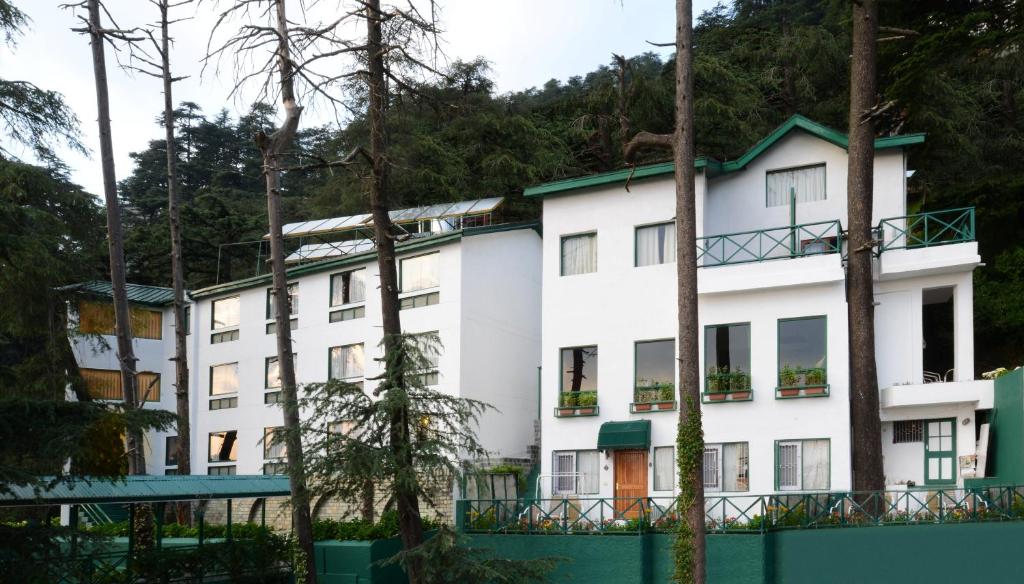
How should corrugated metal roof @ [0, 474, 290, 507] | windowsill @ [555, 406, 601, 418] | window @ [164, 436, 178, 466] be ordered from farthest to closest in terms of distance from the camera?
1. window @ [164, 436, 178, 466]
2. windowsill @ [555, 406, 601, 418]
3. corrugated metal roof @ [0, 474, 290, 507]

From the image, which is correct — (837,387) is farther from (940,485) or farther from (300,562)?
(300,562)

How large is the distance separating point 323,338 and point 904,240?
18119 mm

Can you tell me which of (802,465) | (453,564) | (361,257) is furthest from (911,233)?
(361,257)

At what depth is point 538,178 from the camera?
4409 centimetres

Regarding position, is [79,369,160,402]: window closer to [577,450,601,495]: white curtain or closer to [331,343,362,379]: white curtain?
[331,343,362,379]: white curtain

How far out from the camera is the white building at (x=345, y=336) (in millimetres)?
31500

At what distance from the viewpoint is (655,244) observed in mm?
28516

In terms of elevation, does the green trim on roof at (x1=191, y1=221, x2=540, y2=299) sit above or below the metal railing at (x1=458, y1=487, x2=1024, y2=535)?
above

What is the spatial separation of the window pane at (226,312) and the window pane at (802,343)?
20.6 metres

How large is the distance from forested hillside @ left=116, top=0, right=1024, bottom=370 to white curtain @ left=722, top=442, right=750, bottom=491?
859cm

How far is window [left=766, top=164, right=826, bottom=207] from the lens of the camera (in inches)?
1124

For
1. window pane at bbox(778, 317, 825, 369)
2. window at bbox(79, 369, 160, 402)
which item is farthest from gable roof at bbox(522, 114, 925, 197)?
window at bbox(79, 369, 160, 402)

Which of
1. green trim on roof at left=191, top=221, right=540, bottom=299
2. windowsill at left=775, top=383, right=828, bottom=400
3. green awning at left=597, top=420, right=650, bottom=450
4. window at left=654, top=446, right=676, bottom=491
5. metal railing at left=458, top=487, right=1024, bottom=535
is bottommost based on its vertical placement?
metal railing at left=458, top=487, right=1024, bottom=535

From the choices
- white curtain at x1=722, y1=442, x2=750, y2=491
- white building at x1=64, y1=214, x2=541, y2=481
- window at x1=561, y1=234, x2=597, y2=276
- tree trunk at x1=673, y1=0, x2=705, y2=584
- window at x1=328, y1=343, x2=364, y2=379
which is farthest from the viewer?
window at x1=328, y1=343, x2=364, y2=379
